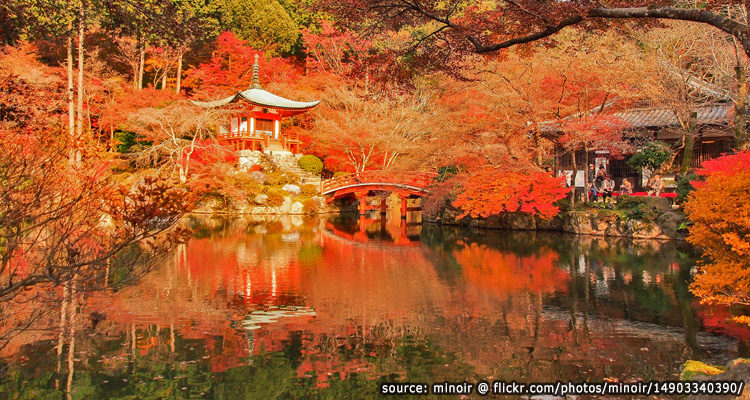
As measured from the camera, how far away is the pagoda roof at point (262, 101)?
81.5ft

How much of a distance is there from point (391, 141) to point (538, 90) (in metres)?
9.46

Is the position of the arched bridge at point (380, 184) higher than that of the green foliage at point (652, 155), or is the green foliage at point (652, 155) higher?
the green foliage at point (652, 155)

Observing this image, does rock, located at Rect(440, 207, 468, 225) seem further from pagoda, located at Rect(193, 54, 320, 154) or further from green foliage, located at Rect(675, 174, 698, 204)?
pagoda, located at Rect(193, 54, 320, 154)

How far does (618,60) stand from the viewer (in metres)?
14.8

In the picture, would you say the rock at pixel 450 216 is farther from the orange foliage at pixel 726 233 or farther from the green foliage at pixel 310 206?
the orange foliage at pixel 726 233

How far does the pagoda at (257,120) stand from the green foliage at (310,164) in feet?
3.38

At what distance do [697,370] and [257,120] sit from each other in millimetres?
24287

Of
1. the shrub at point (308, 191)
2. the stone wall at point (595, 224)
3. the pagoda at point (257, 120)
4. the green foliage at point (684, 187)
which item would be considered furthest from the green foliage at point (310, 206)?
the green foliage at point (684, 187)

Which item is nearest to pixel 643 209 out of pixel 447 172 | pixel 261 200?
pixel 447 172

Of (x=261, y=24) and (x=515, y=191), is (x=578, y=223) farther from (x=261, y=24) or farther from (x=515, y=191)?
(x=261, y=24)

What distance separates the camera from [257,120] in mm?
26828

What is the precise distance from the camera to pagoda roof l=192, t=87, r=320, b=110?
24844 mm

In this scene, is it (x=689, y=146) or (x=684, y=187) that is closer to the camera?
(x=684, y=187)

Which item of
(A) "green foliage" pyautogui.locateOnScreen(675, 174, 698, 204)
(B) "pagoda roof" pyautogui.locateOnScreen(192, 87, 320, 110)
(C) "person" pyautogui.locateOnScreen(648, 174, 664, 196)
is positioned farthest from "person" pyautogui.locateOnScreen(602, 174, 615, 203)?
(B) "pagoda roof" pyautogui.locateOnScreen(192, 87, 320, 110)
